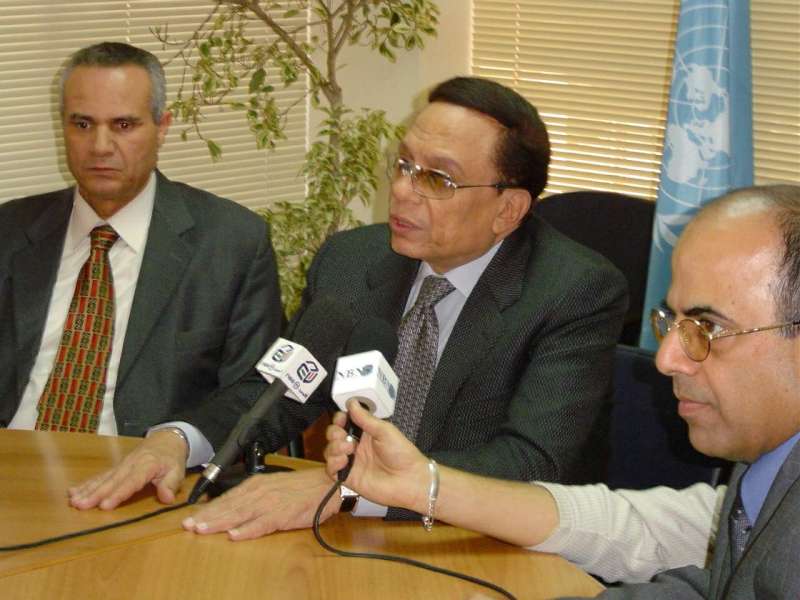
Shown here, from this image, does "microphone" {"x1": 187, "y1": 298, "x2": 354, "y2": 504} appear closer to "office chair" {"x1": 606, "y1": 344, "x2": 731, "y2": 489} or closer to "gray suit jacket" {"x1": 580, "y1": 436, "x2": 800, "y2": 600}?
"gray suit jacket" {"x1": 580, "y1": 436, "x2": 800, "y2": 600}

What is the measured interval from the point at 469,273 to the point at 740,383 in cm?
113

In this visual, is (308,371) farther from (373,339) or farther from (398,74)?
(398,74)

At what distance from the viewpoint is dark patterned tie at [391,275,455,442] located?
2.79 m

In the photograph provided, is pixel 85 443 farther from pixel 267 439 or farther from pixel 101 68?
pixel 101 68

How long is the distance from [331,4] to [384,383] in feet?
11.8

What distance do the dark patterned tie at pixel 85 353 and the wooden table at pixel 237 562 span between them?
778mm

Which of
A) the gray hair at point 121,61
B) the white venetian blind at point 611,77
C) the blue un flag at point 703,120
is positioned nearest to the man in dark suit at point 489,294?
the gray hair at point 121,61

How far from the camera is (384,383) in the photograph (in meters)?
1.92

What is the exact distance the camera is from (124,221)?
129 inches

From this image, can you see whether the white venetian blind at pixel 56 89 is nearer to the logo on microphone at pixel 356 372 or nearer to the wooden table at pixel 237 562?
the wooden table at pixel 237 562

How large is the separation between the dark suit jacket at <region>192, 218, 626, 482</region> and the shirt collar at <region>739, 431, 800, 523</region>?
66 centimetres

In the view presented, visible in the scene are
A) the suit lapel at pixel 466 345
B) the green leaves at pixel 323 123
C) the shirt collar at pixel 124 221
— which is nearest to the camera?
the suit lapel at pixel 466 345

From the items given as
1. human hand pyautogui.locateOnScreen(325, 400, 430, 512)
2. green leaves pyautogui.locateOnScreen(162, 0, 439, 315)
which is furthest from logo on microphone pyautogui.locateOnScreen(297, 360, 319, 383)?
green leaves pyautogui.locateOnScreen(162, 0, 439, 315)

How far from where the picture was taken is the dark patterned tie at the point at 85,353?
10.3 ft
